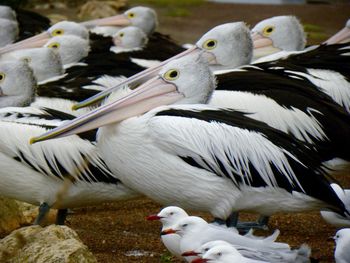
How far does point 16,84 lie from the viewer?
806cm

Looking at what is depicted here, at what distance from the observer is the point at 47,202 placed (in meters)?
7.12

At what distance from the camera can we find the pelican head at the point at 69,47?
11.1 m

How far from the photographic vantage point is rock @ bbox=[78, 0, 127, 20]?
18109 mm

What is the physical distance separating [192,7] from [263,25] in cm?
889

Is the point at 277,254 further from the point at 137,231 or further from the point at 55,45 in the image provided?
the point at 55,45

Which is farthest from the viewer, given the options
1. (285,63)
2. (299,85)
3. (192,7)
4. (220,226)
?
(192,7)

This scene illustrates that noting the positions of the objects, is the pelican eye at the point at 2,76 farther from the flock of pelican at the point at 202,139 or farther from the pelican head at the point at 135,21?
the pelican head at the point at 135,21

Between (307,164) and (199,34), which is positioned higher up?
(307,164)

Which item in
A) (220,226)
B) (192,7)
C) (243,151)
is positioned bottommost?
(192,7)

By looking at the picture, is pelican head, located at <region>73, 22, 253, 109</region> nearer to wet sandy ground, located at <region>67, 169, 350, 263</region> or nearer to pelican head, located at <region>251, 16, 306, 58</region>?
wet sandy ground, located at <region>67, 169, 350, 263</region>

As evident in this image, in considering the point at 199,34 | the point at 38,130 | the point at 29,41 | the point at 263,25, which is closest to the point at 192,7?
the point at 199,34

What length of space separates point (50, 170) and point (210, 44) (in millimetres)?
2140

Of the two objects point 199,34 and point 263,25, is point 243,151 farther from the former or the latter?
point 199,34

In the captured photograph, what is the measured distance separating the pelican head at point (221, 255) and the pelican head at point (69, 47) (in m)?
6.03
